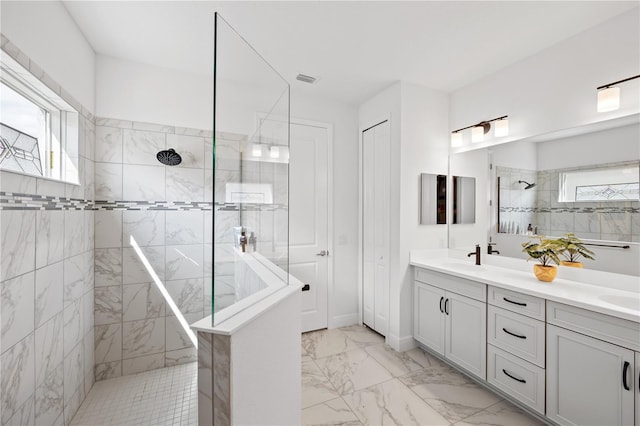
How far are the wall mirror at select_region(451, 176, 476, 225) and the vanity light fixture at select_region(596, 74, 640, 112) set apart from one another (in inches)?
40.0

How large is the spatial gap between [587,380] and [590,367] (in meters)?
0.07

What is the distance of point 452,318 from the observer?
2203mm

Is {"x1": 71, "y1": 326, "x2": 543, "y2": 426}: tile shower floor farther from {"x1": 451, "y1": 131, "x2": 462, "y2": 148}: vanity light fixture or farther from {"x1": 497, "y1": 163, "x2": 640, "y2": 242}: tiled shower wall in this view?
{"x1": 451, "y1": 131, "x2": 462, "y2": 148}: vanity light fixture

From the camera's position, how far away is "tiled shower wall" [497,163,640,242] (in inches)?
67.3

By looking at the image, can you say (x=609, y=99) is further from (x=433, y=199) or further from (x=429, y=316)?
(x=429, y=316)

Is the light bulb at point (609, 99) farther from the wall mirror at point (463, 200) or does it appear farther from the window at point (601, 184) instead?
the wall mirror at point (463, 200)

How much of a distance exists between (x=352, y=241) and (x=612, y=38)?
101 inches

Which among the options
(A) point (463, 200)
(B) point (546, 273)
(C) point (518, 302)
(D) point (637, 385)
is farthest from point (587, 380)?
(A) point (463, 200)

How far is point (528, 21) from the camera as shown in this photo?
1.75 m

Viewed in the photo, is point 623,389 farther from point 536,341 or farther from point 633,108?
point 633,108

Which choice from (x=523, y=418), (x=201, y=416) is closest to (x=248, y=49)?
(x=201, y=416)

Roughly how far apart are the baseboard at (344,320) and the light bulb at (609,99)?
2773 mm

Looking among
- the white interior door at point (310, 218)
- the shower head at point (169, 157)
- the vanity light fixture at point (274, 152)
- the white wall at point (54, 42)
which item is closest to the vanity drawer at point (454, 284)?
the white interior door at point (310, 218)

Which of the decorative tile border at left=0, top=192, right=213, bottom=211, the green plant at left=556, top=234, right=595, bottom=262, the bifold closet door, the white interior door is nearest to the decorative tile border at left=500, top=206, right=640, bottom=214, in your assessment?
the green plant at left=556, top=234, right=595, bottom=262
